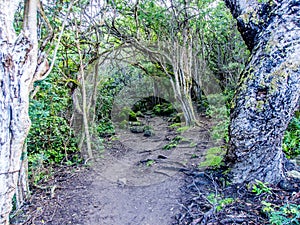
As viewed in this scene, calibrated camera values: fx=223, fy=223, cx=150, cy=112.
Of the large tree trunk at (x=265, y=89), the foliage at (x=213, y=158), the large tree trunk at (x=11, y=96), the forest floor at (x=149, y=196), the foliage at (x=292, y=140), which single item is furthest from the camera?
the foliage at (x=292, y=140)

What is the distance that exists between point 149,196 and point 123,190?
0.61 meters

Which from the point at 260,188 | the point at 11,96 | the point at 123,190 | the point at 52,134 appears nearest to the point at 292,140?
the point at 260,188

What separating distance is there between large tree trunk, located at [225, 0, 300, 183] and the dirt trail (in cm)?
125

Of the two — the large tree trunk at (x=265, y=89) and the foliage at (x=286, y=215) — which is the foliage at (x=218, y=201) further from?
the foliage at (x=286, y=215)

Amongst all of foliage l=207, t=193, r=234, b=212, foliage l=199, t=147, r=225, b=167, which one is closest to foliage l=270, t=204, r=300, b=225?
foliage l=207, t=193, r=234, b=212

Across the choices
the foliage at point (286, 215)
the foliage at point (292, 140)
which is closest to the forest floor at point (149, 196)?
the foliage at point (286, 215)

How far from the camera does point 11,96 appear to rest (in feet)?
7.13

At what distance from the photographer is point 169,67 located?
9461mm

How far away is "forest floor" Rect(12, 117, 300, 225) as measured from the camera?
2725 mm

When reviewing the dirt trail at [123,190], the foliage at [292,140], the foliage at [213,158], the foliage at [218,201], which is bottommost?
the dirt trail at [123,190]

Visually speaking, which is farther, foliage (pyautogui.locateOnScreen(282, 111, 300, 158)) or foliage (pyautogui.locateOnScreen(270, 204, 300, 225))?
foliage (pyautogui.locateOnScreen(282, 111, 300, 158))

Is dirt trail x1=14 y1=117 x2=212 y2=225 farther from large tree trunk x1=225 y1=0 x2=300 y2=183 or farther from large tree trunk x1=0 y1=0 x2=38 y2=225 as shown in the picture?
large tree trunk x1=225 y1=0 x2=300 y2=183

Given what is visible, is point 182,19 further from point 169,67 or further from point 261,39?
point 261,39

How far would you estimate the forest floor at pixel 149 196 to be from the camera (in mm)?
2725
